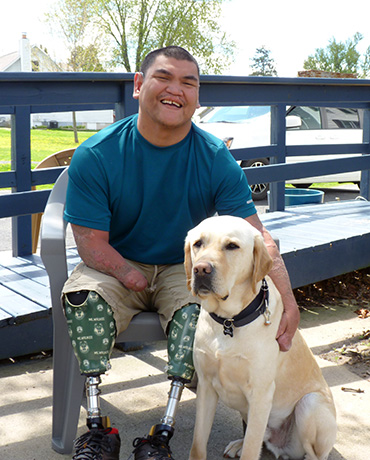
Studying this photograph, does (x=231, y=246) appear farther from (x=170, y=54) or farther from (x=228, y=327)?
(x=170, y=54)

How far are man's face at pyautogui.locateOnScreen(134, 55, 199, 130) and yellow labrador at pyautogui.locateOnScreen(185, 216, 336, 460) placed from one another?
2.13 feet

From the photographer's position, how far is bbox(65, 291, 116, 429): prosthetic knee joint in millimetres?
2355

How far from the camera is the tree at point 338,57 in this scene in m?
63.8

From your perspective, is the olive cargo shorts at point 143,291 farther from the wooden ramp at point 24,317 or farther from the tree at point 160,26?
the tree at point 160,26

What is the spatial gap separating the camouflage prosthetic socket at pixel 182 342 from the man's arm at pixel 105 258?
0.23 m

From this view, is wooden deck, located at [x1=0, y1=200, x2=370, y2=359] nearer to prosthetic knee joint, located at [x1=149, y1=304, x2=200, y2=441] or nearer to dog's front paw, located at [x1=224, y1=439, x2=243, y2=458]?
prosthetic knee joint, located at [x1=149, y1=304, x2=200, y2=441]

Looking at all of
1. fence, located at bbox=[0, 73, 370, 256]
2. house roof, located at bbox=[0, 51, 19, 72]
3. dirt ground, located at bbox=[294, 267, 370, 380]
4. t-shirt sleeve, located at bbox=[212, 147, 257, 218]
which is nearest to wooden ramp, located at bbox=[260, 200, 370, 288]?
dirt ground, located at bbox=[294, 267, 370, 380]

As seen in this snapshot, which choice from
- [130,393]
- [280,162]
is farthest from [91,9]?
[130,393]

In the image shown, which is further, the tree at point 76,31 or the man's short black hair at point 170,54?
the tree at point 76,31

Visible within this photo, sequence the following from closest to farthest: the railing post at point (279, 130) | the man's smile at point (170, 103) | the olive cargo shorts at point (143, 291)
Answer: the olive cargo shorts at point (143, 291)
the man's smile at point (170, 103)
the railing post at point (279, 130)

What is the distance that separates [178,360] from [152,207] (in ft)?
2.32

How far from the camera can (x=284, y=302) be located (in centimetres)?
252

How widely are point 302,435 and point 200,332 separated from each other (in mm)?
600

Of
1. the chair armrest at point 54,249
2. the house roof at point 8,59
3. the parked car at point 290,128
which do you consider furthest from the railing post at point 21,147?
the house roof at point 8,59
